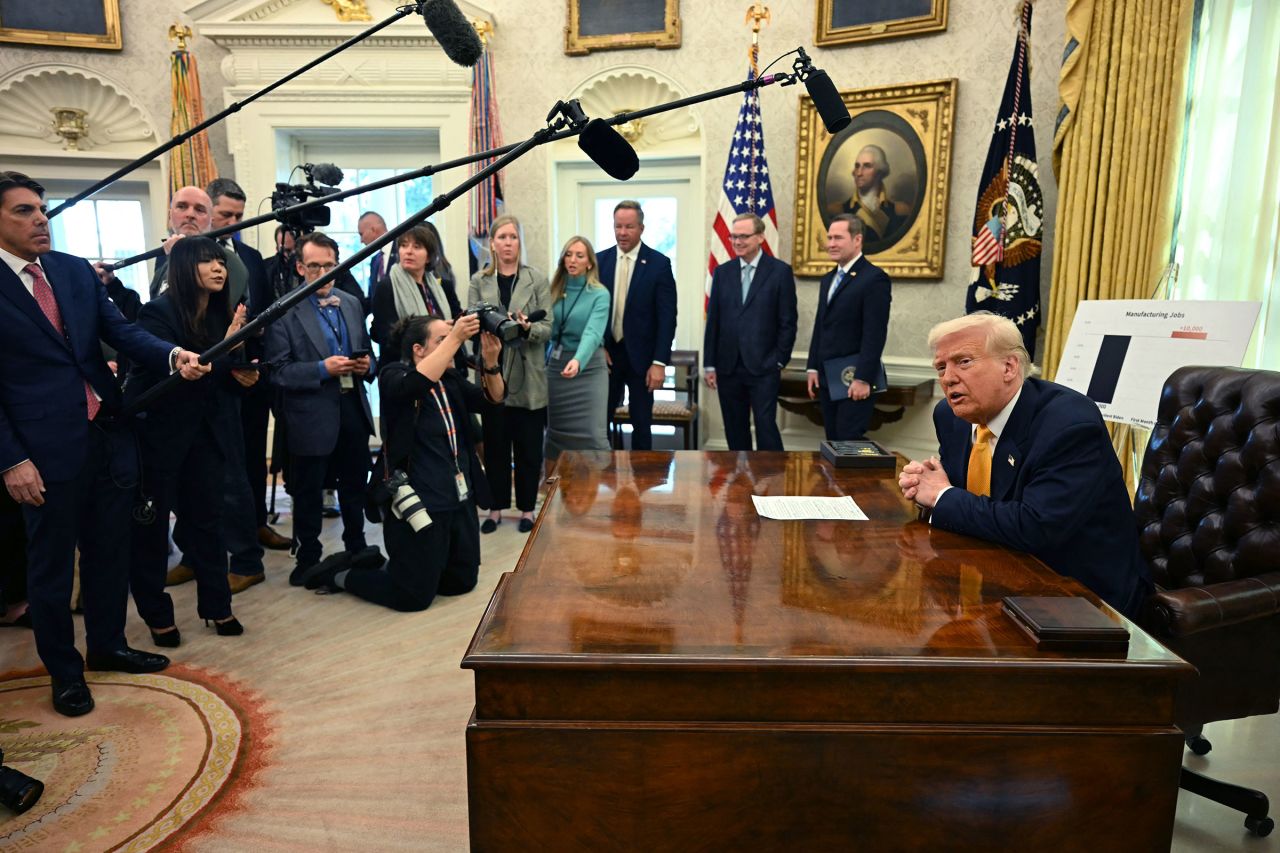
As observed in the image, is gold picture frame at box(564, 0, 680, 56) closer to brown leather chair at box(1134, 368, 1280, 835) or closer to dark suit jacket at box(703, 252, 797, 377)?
dark suit jacket at box(703, 252, 797, 377)

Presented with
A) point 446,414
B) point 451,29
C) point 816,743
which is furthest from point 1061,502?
point 446,414

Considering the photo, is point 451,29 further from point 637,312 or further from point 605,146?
point 637,312

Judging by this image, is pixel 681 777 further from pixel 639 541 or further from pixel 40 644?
pixel 40 644

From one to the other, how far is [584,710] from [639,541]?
0.58 meters

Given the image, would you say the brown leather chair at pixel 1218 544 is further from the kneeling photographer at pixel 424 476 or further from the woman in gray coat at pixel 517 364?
the woman in gray coat at pixel 517 364

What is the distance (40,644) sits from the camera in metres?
2.51

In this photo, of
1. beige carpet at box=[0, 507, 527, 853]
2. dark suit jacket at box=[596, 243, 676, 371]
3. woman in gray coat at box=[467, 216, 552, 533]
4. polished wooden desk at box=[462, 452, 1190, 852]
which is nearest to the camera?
polished wooden desk at box=[462, 452, 1190, 852]

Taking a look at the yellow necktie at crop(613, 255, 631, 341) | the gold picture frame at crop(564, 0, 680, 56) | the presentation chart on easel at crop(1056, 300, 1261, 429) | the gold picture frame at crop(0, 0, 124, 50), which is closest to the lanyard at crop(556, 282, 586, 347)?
the yellow necktie at crop(613, 255, 631, 341)

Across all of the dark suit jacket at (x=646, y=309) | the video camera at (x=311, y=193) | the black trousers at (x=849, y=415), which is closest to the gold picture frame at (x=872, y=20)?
the dark suit jacket at (x=646, y=309)

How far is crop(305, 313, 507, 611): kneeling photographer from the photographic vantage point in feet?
10.4

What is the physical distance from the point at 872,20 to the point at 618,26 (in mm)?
1830

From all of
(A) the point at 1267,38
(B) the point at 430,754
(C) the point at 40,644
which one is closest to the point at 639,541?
(B) the point at 430,754

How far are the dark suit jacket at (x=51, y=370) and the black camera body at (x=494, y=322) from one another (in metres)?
1.25

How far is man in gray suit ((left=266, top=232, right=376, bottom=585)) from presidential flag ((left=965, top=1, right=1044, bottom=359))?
141 inches
